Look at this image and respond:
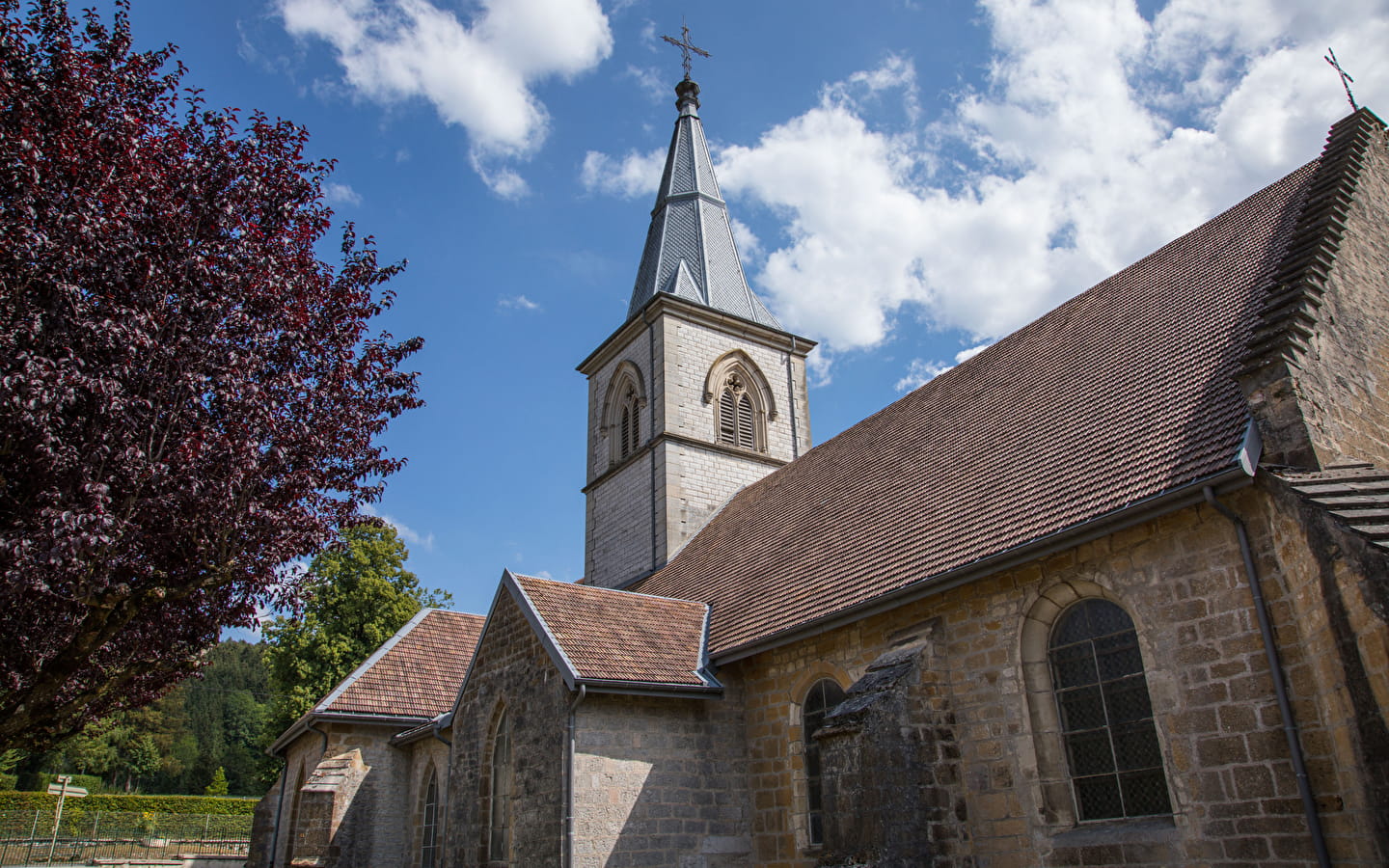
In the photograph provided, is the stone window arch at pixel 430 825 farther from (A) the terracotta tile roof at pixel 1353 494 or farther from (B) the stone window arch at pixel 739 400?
→ (A) the terracotta tile roof at pixel 1353 494

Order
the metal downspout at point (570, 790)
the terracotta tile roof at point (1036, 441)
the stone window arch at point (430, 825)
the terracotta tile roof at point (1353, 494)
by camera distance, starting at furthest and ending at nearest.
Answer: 1. the stone window arch at point (430, 825)
2. the metal downspout at point (570, 790)
3. the terracotta tile roof at point (1036, 441)
4. the terracotta tile roof at point (1353, 494)

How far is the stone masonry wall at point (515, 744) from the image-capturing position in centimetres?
1051

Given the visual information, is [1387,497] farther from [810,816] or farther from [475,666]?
[475,666]

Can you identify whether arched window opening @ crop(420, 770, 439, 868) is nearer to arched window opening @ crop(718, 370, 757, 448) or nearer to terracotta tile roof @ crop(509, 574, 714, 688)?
terracotta tile roof @ crop(509, 574, 714, 688)

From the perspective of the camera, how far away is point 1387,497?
6289 millimetres

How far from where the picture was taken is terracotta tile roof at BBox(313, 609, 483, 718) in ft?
54.2

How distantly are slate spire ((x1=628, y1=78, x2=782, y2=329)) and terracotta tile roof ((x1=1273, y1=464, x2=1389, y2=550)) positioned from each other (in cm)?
1572

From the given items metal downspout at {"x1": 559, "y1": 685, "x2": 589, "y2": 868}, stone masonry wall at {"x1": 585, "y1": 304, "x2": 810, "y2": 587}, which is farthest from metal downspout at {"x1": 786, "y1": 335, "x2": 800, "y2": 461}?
metal downspout at {"x1": 559, "y1": 685, "x2": 589, "y2": 868}

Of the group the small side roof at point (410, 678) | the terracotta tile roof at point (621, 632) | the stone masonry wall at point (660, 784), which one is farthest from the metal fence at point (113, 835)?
the stone masonry wall at point (660, 784)

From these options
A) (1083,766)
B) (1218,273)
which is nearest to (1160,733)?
(1083,766)

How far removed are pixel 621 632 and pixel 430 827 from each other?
646cm

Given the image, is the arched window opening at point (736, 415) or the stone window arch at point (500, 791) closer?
the stone window arch at point (500, 791)

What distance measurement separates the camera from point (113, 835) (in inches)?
1305

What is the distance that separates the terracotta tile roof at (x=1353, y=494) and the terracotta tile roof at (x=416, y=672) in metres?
12.7
